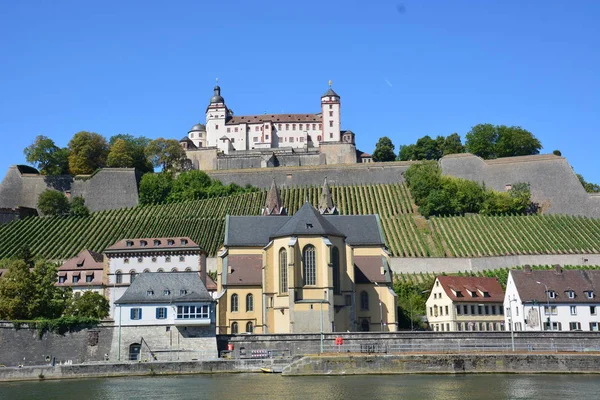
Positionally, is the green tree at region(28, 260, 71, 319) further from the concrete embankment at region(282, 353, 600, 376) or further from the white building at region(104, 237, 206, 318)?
the concrete embankment at region(282, 353, 600, 376)

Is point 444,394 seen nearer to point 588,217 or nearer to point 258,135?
point 588,217

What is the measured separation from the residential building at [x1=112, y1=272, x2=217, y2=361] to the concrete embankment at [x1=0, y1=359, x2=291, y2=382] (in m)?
3.38

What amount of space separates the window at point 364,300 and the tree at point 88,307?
79.8 feet

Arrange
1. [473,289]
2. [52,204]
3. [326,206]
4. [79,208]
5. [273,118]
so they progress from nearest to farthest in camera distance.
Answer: [473,289], [326,206], [52,204], [79,208], [273,118]

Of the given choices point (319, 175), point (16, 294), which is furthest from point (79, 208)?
point (16, 294)

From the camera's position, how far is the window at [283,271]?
2689 inches

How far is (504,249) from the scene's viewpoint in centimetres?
10100

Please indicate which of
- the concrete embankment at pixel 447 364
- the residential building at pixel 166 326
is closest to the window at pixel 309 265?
the residential building at pixel 166 326

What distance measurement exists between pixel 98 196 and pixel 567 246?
255 ft

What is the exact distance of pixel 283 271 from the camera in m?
68.6

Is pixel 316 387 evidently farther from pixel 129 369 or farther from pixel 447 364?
pixel 129 369

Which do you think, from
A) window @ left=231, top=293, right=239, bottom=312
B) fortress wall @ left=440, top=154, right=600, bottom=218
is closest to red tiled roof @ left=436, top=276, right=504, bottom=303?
window @ left=231, top=293, right=239, bottom=312

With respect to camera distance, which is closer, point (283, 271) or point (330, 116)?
point (283, 271)

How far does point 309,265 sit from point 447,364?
59.7ft
